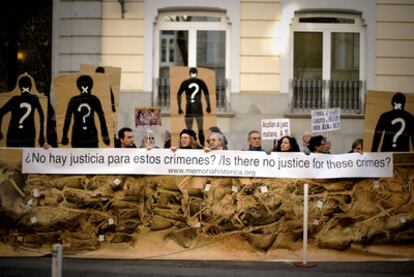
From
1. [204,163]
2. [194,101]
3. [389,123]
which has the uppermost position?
[194,101]

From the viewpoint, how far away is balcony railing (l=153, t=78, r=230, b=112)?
48.3 feet

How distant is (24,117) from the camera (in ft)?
32.6

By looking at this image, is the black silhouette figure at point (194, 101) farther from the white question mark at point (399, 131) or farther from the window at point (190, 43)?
the window at point (190, 43)

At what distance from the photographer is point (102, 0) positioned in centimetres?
1470

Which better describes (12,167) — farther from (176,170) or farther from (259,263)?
(259,263)

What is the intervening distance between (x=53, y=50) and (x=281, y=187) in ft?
24.9

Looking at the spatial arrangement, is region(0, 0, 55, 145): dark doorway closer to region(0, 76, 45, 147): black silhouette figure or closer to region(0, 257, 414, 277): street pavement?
region(0, 76, 45, 147): black silhouette figure

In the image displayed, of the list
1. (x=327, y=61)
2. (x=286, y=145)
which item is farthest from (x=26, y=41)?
(x=286, y=145)

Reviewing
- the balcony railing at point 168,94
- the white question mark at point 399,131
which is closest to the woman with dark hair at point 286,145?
the white question mark at point 399,131

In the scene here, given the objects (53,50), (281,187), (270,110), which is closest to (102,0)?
(53,50)

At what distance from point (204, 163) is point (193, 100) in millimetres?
1667

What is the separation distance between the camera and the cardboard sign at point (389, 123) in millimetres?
9680

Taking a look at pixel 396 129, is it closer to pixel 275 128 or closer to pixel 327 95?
pixel 275 128

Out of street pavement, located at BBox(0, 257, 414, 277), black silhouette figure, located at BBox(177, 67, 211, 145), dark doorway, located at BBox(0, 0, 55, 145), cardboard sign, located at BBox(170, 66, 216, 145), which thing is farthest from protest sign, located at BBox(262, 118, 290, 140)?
dark doorway, located at BBox(0, 0, 55, 145)
